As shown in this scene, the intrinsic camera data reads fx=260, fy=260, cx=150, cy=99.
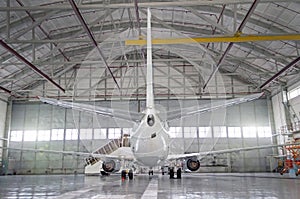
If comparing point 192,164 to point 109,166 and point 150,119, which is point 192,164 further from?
point 150,119

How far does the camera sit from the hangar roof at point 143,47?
19.6 metres

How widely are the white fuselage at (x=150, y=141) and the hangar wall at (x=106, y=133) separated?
75.2 ft

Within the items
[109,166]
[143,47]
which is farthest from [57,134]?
[109,166]

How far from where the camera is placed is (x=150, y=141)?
12.4 metres

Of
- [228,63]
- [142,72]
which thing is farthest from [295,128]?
[142,72]

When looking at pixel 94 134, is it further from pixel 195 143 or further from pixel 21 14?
pixel 21 14

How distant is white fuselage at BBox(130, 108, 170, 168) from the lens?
37.8 ft

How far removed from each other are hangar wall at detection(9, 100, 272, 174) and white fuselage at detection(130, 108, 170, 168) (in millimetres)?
22916

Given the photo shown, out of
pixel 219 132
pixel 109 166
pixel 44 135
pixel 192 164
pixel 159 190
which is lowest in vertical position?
pixel 159 190

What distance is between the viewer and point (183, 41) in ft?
67.8

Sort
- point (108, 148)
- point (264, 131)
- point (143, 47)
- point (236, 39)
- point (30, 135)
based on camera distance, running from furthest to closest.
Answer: point (30, 135) < point (264, 131) < point (108, 148) < point (143, 47) < point (236, 39)

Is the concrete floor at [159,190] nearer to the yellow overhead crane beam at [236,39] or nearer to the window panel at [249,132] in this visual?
the yellow overhead crane beam at [236,39]

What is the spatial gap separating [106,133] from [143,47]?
14.9 m

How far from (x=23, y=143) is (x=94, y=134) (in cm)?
1046
